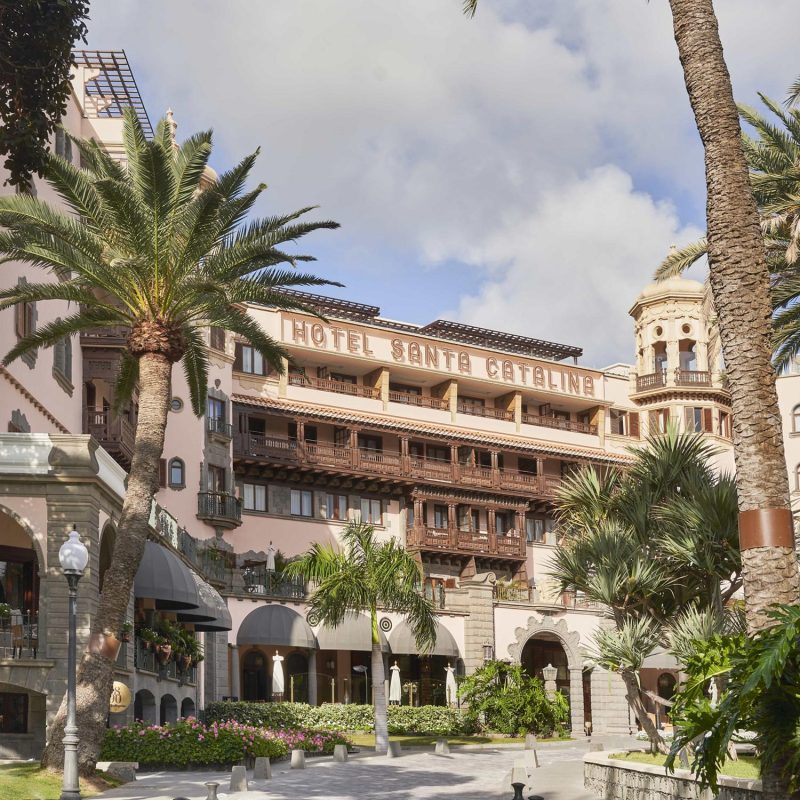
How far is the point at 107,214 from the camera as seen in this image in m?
28.0

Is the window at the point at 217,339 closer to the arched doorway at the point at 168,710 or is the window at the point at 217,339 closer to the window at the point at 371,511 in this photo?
the window at the point at 371,511

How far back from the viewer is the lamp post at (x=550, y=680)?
2114 inches

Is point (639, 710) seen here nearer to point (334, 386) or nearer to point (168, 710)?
point (168, 710)

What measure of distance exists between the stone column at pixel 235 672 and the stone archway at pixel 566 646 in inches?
544

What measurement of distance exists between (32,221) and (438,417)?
43760 millimetres

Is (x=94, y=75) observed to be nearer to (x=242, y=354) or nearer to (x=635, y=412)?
(x=242, y=354)

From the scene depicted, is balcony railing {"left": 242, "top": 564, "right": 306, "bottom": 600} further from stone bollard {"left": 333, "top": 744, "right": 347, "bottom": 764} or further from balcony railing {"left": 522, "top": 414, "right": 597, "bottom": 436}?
balcony railing {"left": 522, "top": 414, "right": 597, "bottom": 436}

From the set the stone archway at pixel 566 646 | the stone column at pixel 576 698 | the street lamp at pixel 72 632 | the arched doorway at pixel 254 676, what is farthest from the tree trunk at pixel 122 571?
the stone column at pixel 576 698

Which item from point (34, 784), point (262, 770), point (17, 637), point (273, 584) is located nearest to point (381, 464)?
point (273, 584)

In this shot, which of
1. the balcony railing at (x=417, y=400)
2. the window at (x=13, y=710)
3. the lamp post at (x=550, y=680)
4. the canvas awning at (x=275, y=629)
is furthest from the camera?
the balcony railing at (x=417, y=400)

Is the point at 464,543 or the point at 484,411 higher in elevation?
the point at 484,411

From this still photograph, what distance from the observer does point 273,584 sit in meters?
57.4

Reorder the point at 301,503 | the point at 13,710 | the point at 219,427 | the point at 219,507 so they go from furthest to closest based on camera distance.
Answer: the point at 301,503
the point at 219,427
the point at 219,507
the point at 13,710

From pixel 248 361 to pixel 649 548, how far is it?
1468 inches
